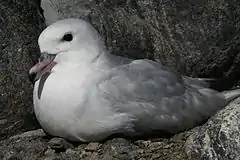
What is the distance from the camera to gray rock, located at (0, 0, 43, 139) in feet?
19.7

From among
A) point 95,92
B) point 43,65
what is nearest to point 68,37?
point 43,65

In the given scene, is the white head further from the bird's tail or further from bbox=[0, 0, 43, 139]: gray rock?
the bird's tail

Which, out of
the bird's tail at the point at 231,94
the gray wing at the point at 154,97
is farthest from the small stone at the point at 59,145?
the bird's tail at the point at 231,94

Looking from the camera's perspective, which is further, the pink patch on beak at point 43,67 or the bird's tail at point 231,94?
the bird's tail at point 231,94

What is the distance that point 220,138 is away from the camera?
14.7 feet

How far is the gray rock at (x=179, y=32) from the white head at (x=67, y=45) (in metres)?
1.11

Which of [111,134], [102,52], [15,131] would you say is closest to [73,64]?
[102,52]

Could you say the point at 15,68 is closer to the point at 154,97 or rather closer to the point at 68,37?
the point at 68,37

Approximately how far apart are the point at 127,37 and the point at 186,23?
0.58m

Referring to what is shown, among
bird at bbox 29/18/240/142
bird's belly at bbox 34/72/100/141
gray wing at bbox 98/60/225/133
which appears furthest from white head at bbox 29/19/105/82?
gray wing at bbox 98/60/225/133

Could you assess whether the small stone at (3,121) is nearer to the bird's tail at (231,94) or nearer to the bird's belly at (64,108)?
the bird's belly at (64,108)

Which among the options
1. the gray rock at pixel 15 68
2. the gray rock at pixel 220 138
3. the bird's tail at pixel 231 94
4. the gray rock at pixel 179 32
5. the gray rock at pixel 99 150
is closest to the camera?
the gray rock at pixel 220 138

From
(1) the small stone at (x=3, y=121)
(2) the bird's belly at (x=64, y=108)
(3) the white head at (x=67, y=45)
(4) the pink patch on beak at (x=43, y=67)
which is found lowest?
(2) the bird's belly at (x=64, y=108)

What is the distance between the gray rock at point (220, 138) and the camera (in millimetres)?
4399
